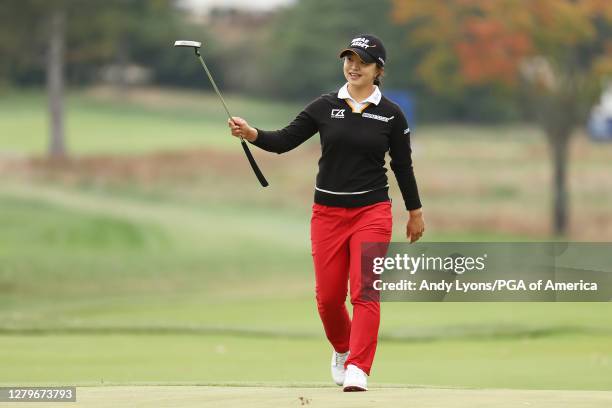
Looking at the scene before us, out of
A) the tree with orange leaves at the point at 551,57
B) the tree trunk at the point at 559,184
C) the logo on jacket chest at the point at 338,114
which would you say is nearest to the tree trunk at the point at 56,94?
the tree with orange leaves at the point at 551,57

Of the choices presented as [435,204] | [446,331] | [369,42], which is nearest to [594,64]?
[435,204]

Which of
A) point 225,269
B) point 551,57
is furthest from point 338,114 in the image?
point 551,57

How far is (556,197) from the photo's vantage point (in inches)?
1428

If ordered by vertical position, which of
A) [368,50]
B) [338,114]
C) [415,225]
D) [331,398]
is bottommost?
[331,398]

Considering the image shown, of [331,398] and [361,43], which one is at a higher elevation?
[361,43]

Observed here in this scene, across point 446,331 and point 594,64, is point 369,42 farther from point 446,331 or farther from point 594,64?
point 594,64

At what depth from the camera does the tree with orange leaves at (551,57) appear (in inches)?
1416

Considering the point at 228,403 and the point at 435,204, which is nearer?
the point at 228,403

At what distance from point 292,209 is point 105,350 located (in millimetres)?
26286

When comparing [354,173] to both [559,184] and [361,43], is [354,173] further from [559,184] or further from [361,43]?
[559,184]

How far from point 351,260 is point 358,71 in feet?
3.40

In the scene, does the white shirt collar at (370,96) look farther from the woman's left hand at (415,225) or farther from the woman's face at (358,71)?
the woman's left hand at (415,225)

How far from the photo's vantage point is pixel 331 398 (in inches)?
283

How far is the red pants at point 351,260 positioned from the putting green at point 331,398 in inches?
12.3
